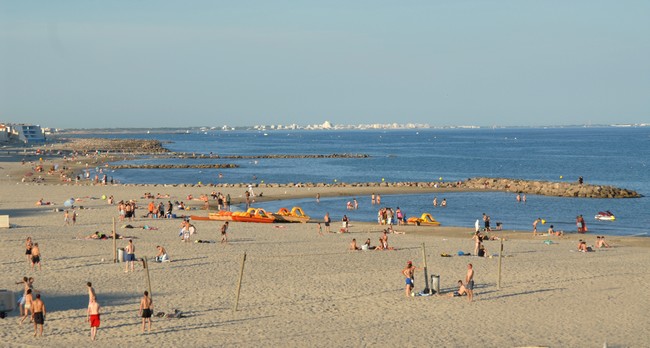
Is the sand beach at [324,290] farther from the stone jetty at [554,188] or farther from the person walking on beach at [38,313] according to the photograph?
the stone jetty at [554,188]

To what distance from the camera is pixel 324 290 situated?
24359 millimetres

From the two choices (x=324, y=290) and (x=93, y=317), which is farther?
(x=324, y=290)

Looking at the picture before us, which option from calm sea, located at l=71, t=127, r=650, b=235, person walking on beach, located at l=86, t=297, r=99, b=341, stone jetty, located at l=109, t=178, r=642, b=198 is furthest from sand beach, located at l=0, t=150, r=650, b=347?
stone jetty, located at l=109, t=178, r=642, b=198

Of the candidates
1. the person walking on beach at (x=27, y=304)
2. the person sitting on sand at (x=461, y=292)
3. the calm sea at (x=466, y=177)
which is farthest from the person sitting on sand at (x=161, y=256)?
the calm sea at (x=466, y=177)

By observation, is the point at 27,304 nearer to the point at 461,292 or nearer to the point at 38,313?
the point at 38,313

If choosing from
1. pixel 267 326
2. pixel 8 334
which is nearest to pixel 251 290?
pixel 267 326

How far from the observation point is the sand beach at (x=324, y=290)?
19.0 meters

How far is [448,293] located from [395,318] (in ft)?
11.9

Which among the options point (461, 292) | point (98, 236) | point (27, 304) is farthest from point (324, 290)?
point (98, 236)

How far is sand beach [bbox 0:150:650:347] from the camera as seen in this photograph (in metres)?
19.0

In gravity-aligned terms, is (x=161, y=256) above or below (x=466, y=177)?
above

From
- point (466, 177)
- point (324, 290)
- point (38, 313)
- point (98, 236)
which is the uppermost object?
point (38, 313)

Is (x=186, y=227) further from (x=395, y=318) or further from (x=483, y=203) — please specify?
(x=483, y=203)

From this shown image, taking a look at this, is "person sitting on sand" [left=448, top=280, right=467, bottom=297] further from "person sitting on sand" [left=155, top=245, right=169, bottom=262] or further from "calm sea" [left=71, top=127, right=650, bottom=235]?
"calm sea" [left=71, top=127, right=650, bottom=235]
